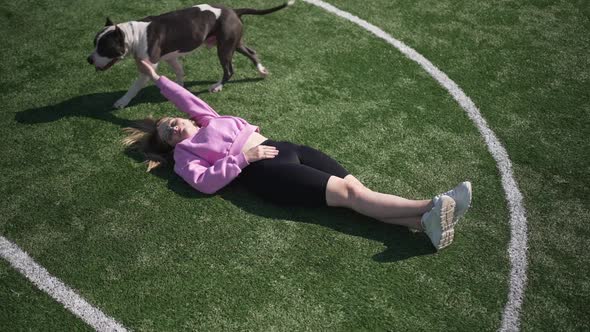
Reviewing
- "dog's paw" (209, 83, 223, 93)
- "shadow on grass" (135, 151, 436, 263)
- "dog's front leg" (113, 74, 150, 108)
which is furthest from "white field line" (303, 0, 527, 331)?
"dog's front leg" (113, 74, 150, 108)

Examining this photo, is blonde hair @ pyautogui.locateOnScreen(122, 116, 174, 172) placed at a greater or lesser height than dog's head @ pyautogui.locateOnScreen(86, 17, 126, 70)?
lesser

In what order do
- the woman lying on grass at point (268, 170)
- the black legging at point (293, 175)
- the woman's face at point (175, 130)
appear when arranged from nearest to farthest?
the woman lying on grass at point (268, 170) → the black legging at point (293, 175) → the woman's face at point (175, 130)

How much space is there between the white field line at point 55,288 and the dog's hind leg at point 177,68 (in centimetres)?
249

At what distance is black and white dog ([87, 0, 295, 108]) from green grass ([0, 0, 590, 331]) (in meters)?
0.49

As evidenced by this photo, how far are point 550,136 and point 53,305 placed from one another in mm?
4726

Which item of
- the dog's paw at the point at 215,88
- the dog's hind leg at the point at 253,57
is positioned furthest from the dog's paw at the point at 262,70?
the dog's paw at the point at 215,88

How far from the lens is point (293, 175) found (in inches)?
181

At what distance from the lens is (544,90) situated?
6.27 m

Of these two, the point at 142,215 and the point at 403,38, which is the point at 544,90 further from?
the point at 142,215

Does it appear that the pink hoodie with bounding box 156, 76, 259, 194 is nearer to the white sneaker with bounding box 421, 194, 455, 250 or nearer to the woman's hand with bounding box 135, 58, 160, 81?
the woman's hand with bounding box 135, 58, 160, 81

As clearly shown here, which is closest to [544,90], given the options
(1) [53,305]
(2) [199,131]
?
(2) [199,131]

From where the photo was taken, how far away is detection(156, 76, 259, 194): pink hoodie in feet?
15.6

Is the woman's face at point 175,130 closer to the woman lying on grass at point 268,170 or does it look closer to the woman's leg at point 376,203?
the woman lying on grass at point 268,170

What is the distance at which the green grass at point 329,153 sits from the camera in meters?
4.00
